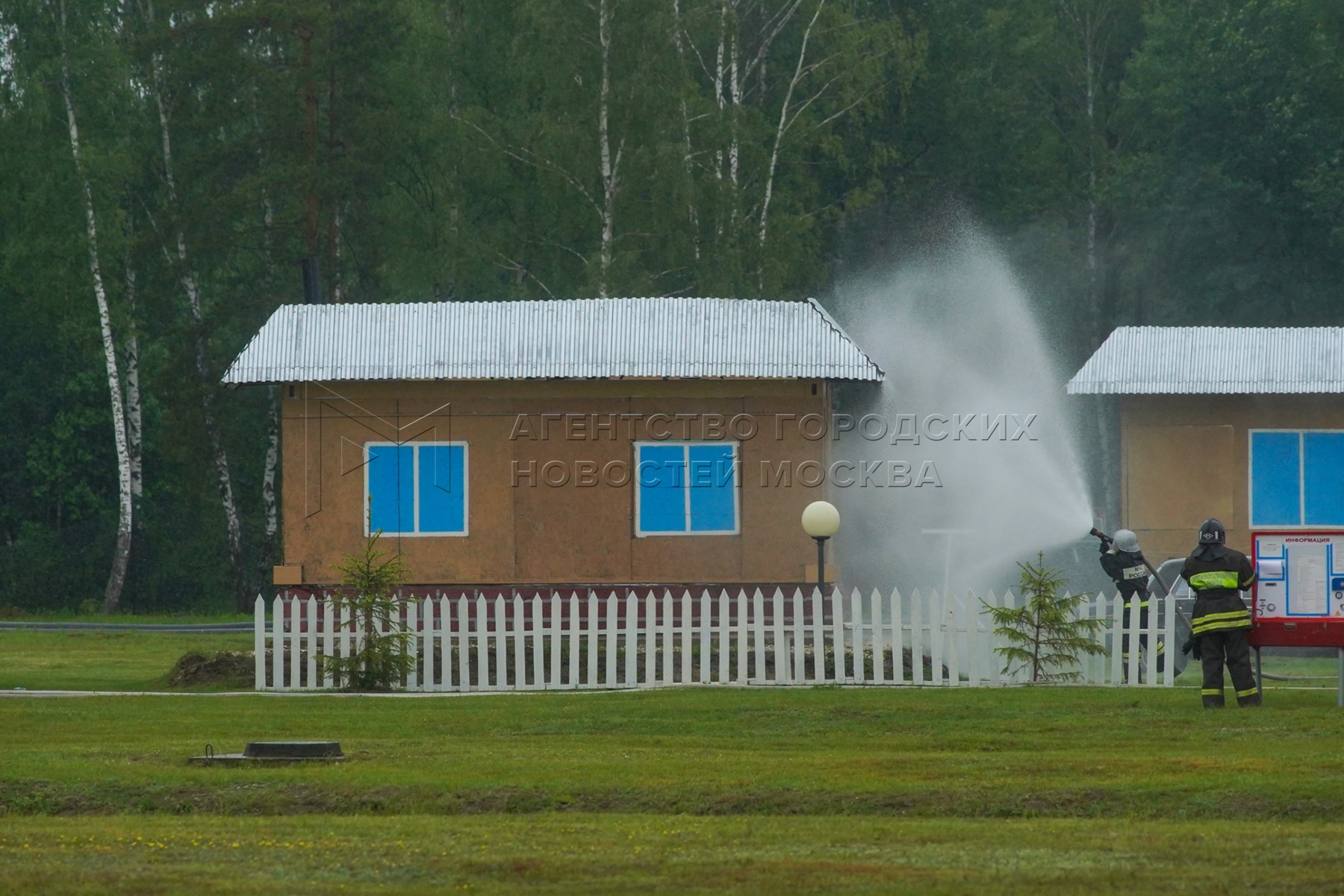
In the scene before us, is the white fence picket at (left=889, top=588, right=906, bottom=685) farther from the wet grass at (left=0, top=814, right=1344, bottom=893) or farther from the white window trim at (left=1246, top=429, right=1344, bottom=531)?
the white window trim at (left=1246, top=429, right=1344, bottom=531)

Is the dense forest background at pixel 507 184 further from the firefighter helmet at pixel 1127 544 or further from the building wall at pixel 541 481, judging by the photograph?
the firefighter helmet at pixel 1127 544

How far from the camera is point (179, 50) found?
1591 inches

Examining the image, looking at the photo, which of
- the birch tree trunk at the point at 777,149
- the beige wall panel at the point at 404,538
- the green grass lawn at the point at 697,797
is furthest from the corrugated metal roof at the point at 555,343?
the birch tree trunk at the point at 777,149

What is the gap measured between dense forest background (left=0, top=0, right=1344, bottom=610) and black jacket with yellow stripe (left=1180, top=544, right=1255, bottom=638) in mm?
23619

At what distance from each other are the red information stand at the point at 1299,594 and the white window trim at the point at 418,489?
11159mm

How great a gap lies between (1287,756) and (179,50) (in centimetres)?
3366

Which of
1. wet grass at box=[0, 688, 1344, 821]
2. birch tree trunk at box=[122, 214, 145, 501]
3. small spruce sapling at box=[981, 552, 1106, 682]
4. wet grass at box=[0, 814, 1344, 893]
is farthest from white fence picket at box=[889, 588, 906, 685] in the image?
birch tree trunk at box=[122, 214, 145, 501]

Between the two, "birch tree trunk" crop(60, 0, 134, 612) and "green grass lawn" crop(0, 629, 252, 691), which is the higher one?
"birch tree trunk" crop(60, 0, 134, 612)

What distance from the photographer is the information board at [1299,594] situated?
1566 centimetres

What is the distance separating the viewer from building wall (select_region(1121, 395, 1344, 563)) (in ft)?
86.9

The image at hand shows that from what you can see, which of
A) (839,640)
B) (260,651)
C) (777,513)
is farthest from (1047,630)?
(260,651)

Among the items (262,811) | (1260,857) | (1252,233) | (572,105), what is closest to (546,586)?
(262,811)

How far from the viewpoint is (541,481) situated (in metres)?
23.9

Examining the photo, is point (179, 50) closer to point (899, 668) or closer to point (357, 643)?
point (357, 643)
